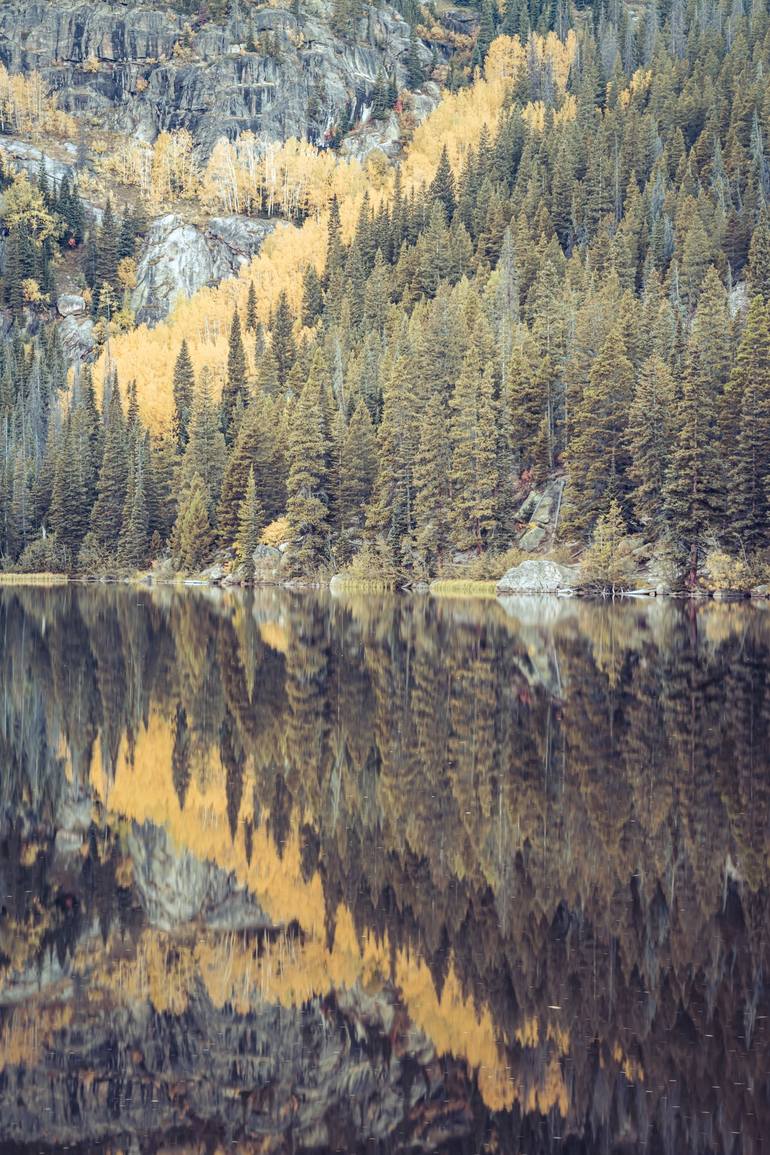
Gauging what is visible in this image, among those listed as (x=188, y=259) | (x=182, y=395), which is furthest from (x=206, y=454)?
(x=188, y=259)

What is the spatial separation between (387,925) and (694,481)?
53.9 meters

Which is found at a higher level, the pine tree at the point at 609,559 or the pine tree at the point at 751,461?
the pine tree at the point at 751,461

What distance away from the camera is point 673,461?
60.5m

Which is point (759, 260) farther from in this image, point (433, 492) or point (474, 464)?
point (433, 492)

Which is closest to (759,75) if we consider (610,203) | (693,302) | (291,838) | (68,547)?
(610,203)

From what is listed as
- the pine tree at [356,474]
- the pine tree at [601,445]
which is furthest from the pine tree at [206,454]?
the pine tree at [601,445]

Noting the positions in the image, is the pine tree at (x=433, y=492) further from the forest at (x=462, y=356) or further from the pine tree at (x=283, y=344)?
the pine tree at (x=283, y=344)

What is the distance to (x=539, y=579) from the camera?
213 ft

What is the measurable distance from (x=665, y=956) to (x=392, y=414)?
73.9 metres

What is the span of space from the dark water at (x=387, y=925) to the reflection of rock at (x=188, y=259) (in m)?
150

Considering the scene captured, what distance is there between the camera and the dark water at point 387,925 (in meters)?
6.88

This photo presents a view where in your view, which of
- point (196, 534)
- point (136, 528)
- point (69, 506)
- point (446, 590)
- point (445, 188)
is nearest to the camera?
point (446, 590)

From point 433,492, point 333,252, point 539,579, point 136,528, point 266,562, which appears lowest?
point 136,528

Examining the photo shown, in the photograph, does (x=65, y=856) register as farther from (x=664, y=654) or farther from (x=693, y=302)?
(x=693, y=302)
